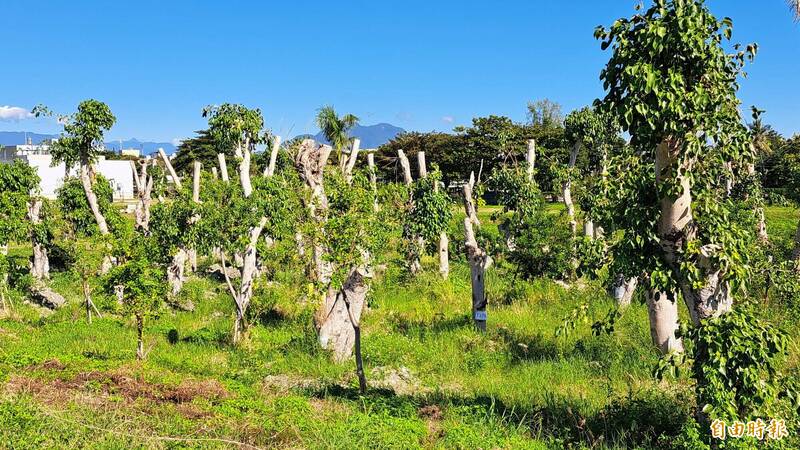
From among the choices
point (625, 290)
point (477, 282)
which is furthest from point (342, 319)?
point (625, 290)

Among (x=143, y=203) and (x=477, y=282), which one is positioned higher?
(x=143, y=203)

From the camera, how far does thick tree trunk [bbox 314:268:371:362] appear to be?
11258 mm

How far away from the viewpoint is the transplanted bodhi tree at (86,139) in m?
15.4

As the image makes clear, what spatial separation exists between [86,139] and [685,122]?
50.5ft

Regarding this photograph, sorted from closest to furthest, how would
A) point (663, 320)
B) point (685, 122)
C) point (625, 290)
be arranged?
1. point (685, 122)
2. point (663, 320)
3. point (625, 290)

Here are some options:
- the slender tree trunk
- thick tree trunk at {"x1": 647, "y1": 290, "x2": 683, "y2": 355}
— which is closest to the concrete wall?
the slender tree trunk

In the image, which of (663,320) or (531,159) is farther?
(531,159)

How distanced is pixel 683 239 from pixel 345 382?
6186mm

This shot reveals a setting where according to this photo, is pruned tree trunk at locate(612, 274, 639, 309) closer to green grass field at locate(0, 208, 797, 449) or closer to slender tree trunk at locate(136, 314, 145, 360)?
green grass field at locate(0, 208, 797, 449)

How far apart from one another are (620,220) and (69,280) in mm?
19243

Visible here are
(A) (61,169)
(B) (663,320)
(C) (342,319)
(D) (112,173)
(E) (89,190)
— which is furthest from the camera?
(D) (112,173)

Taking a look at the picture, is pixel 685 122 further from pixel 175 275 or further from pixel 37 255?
pixel 37 255

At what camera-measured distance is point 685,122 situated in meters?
5.63

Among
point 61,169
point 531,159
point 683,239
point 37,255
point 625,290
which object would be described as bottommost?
point 625,290
